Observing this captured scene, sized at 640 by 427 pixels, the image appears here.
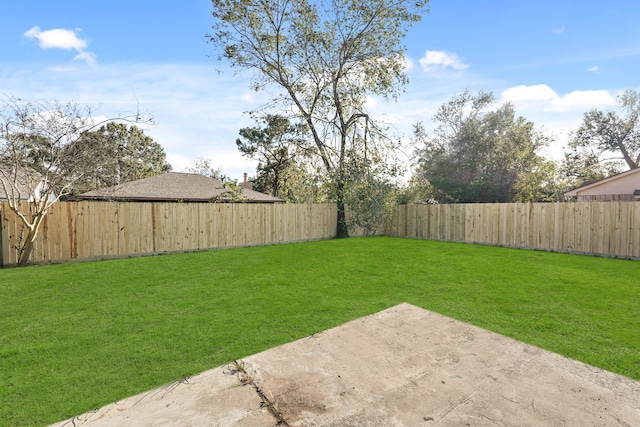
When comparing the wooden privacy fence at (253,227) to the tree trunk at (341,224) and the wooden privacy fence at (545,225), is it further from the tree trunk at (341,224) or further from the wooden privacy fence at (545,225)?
the tree trunk at (341,224)

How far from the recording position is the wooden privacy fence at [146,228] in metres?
6.66

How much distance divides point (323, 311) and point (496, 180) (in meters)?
17.1

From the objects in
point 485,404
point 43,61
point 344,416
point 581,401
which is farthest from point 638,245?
point 43,61

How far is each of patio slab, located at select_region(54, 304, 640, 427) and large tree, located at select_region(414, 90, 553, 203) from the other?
53.8ft

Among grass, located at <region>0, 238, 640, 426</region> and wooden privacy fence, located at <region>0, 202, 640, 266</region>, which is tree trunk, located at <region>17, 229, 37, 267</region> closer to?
wooden privacy fence, located at <region>0, 202, 640, 266</region>

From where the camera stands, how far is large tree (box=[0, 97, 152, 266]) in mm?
6332

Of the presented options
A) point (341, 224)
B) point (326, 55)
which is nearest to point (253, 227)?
point (341, 224)

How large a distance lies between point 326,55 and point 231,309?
35.9 feet

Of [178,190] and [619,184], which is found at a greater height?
[619,184]

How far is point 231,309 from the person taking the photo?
12.5ft

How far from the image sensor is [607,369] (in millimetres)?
2410

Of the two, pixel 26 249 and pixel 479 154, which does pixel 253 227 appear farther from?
pixel 479 154

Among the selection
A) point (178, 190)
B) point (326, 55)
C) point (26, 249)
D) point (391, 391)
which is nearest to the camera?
point (391, 391)

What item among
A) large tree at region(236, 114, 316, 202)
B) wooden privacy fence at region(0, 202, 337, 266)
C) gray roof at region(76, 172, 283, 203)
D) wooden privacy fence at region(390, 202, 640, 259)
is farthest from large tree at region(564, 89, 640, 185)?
gray roof at region(76, 172, 283, 203)
